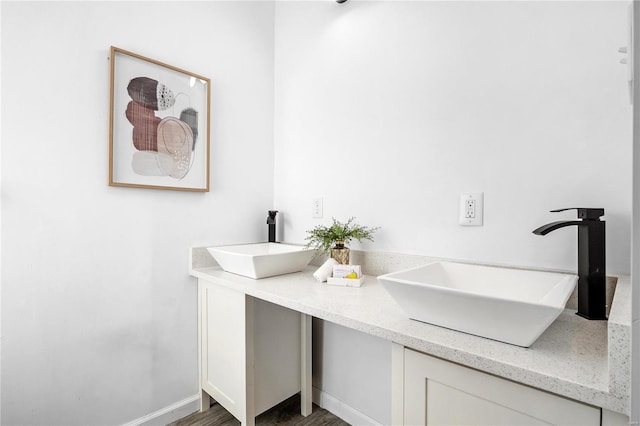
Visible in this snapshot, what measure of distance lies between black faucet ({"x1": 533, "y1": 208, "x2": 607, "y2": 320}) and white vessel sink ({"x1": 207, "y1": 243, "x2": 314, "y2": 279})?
1.01m

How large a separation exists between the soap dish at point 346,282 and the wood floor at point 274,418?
784mm

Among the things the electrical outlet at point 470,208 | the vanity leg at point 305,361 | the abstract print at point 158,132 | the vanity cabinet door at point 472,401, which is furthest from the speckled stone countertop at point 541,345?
the abstract print at point 158,132

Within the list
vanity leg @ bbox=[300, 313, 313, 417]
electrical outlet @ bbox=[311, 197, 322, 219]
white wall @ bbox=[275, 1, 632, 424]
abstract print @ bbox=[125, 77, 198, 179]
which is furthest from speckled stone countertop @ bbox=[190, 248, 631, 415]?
abstract print @ bbox=[125, 77, 198, 179]

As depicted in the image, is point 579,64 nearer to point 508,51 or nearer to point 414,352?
point 508,51

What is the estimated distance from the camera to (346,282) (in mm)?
1358

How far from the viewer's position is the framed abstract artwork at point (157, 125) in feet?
4.73

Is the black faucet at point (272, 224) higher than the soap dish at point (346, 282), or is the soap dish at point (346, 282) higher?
the black faucet at point (272, 224)

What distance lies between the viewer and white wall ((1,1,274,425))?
1225mm

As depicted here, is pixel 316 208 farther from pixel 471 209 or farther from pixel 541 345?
pixel 541 345

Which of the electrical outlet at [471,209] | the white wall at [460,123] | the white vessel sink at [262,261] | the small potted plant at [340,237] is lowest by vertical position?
the white vessel sink at [262,261]

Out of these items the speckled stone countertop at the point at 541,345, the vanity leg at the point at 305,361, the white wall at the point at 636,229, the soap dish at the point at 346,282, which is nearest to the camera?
the white wall at the point at 636,229

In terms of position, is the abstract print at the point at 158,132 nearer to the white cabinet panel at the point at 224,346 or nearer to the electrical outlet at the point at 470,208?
the white cabinet panel at the point at 224,346

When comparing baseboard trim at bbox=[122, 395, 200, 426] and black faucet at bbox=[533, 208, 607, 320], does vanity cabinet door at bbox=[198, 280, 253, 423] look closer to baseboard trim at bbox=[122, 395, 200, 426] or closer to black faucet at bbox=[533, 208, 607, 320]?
baseboard trim at bbox=[122, 395, 200, 426]

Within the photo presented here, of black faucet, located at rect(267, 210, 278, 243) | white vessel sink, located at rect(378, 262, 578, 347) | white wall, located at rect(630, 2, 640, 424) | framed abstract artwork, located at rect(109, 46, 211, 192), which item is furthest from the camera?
black faucet, located at rect(267, 210, 278, 243)
